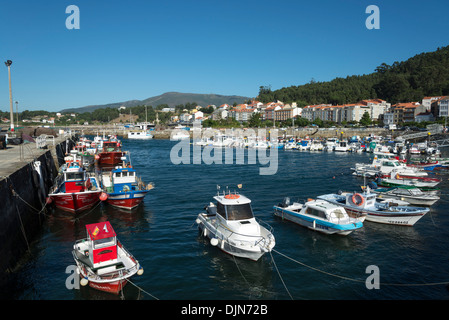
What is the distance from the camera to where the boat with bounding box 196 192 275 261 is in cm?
1517

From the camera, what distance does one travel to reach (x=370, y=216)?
71.4 feet

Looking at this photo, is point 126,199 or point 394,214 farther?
point 126,199

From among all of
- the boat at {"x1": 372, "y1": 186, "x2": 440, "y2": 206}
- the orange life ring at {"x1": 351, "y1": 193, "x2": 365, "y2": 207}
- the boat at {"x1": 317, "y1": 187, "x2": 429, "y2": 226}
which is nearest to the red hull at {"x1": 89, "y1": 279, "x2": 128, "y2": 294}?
the boat at {"x1": 317, "y1": 187, "x2": 429, "y2": 226}

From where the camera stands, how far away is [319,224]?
19.7 m

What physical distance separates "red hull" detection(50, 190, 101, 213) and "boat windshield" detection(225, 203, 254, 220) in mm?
12029


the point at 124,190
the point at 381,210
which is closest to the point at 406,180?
the point at 381,210

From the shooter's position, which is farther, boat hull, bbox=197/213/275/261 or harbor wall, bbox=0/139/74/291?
boat hull, bbox=197/213/275/261

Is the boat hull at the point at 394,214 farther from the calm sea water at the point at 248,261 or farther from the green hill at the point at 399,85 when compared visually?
the green hill at the point at 399,85

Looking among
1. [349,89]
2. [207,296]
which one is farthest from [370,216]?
[349,89]

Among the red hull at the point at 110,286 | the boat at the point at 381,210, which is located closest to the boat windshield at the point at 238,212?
the red hull at the point at 110,286

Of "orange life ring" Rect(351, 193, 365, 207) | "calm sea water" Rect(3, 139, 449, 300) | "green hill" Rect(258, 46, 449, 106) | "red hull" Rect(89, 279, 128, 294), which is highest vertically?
"green hill" Rect(258, 46, 449, 106)

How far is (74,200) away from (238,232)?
1332 centimetres

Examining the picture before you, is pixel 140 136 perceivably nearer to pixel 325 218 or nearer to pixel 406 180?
pixel 406 180

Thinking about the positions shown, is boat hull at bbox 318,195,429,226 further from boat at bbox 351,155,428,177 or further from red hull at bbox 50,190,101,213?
red hull at bbox 50,190,101,213
